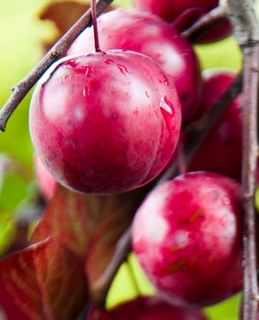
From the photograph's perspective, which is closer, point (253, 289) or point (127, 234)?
point (253, 289)

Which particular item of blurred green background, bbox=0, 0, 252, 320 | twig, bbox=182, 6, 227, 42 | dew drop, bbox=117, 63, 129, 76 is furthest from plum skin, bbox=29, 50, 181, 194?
blurred green background, bbox=0, 0, 252, 320

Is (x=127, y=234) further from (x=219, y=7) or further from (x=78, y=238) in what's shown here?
(x=219, y=7)

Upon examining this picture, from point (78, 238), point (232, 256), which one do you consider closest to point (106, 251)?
point (78, 238)

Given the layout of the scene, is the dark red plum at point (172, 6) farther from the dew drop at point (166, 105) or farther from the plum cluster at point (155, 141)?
the dew drop at point (166, 105)

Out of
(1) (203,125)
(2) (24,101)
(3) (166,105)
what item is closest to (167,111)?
(3) (166,105)

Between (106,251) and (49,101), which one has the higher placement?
(49,101)

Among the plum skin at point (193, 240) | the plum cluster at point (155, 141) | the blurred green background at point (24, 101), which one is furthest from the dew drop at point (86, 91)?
the blurred green background at point (24, 101)

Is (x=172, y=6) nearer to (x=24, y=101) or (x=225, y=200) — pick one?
(x=225, y=200)
